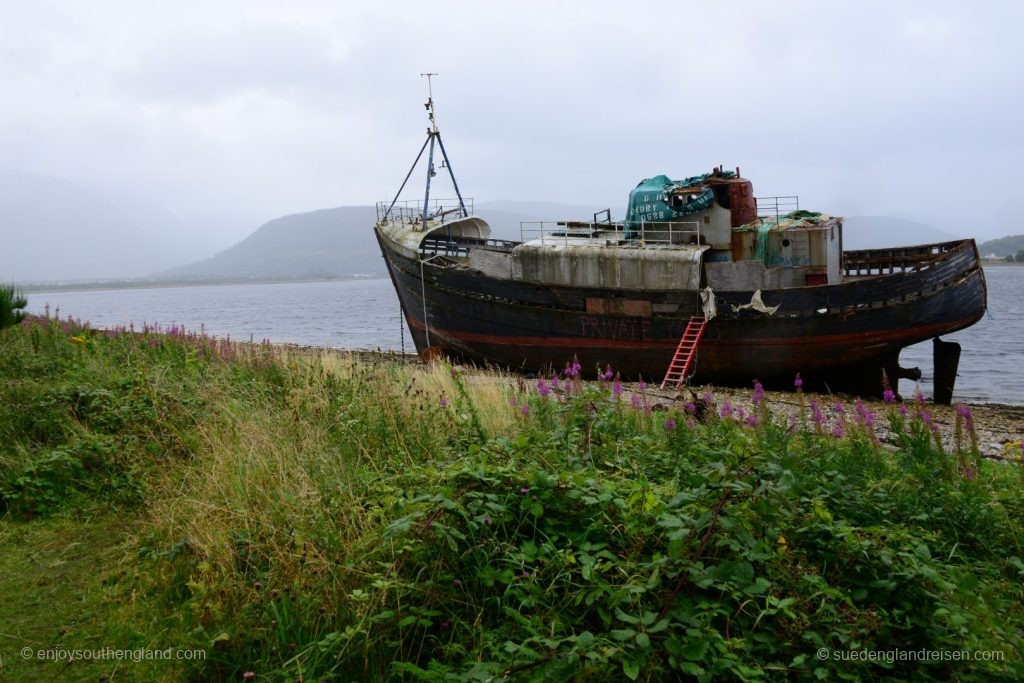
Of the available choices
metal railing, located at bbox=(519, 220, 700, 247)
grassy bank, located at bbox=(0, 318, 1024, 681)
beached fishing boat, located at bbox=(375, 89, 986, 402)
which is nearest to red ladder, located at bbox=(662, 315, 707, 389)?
beached fishing boat, located at bbox=(375, 89, 986, 402)

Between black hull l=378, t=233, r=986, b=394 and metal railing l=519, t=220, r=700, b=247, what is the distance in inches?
60.5

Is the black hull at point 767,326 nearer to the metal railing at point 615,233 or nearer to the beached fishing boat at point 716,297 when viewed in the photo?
the beached fishing boat at point 716,297

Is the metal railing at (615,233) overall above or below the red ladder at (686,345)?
above

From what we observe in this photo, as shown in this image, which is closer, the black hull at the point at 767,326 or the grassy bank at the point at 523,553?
the grassy bank at the point at 523,553

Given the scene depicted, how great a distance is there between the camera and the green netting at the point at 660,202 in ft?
60.4

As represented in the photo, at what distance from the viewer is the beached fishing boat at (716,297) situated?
1717 centimetres

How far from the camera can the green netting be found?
18.4 meters

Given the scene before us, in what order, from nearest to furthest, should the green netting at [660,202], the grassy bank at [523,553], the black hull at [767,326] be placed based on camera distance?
1. the grassy bank at [523,553]
2. the black hull at [767,326]
3. the green netting at [660,202]

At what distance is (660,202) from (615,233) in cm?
181

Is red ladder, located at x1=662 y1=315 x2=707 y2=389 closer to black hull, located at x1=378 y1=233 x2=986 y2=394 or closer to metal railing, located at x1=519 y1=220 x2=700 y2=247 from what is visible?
black hull, located at x1=378 y1=233 x2=986 y2=394

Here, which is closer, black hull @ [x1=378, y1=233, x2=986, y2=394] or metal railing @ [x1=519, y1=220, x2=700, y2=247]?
black hull @ [x1=378, y1=233, x2=986, y2=394]

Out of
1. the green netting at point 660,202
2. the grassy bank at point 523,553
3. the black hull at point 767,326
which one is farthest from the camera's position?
the green netting at point 660,202

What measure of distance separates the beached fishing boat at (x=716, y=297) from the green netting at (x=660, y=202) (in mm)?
50

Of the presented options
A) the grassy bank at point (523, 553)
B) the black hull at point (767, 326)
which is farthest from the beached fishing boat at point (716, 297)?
the grassy bank at point (523, 553)
